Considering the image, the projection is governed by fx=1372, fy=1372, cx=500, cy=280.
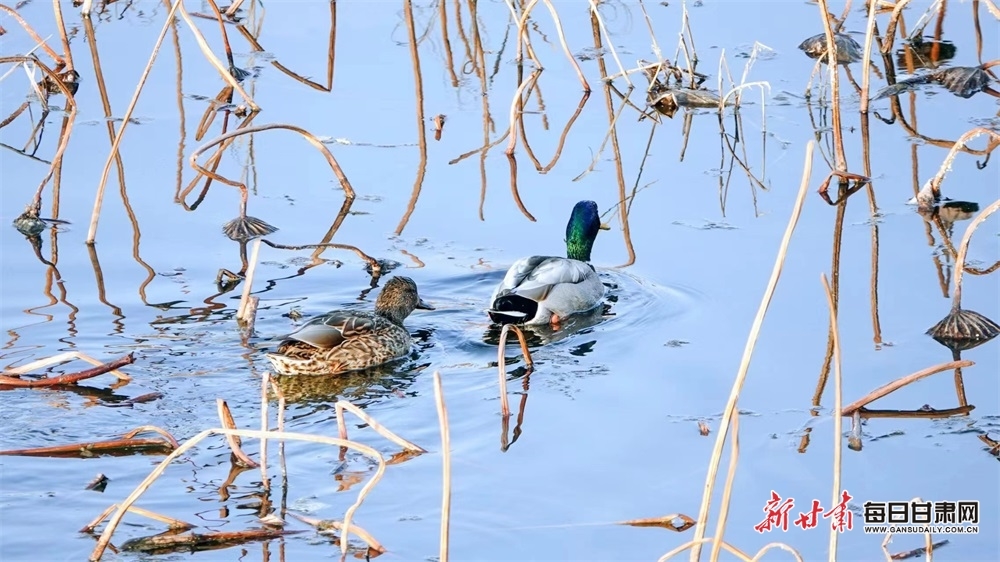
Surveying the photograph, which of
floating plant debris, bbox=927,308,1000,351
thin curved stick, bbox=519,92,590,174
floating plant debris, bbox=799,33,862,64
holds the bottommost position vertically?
floating plant debris, bbox=927,308,1000,351

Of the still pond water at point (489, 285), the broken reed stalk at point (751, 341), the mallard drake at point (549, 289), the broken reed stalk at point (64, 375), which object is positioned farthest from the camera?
the mallard drake at point (549, 289)

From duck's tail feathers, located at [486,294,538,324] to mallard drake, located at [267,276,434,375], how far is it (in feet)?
1.79

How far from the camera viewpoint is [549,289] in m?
8.37

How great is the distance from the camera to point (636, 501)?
5.60 meters

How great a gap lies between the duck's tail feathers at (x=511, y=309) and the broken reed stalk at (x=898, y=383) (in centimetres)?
251

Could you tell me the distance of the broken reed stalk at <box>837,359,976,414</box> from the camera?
5820 millimetres

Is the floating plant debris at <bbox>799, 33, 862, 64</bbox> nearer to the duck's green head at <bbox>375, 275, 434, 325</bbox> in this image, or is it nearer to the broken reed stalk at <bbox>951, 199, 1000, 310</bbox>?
the broken reed stalk at <bbox>951, 199, 1000, 310</bbox>

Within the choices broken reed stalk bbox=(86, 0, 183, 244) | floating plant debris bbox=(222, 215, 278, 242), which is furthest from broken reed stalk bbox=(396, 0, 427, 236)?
broken reed stalk bbox=(86, 0, 183, 244)

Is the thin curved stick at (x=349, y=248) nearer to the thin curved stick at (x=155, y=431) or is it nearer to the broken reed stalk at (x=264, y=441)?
the thin curved stick at (x=155, y=431)

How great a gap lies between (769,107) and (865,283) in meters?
3.31

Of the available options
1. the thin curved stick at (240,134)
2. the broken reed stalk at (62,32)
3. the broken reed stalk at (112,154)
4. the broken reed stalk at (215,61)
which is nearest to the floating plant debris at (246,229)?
the thin curved stick at (240,134)

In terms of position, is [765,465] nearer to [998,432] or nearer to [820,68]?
[998,432]

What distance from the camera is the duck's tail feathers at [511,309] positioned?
8258 millimetres

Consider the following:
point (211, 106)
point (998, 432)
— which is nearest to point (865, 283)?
point (998, 432)
